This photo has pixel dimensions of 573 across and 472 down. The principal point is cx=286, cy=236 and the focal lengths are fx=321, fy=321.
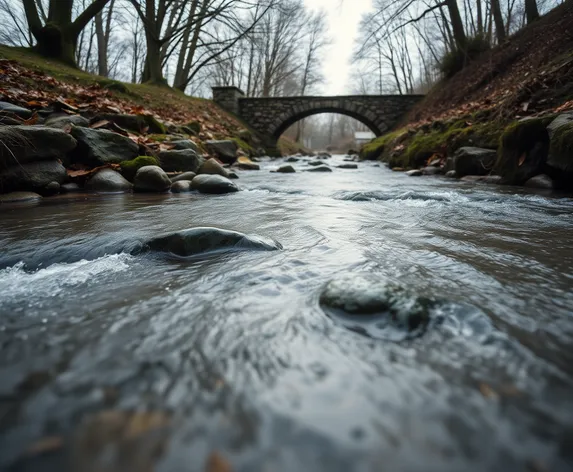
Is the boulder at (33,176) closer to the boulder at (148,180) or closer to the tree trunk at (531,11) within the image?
the boulder at (148,180)

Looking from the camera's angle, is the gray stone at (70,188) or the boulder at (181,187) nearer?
the gray stone at (70,188)

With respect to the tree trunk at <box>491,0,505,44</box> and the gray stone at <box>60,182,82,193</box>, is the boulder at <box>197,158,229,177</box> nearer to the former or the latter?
the gray stone at <box>60,182,82,193</box>

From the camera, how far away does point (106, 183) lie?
3787 mm

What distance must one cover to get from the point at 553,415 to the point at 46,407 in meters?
0.98

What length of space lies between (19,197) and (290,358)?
3.44m

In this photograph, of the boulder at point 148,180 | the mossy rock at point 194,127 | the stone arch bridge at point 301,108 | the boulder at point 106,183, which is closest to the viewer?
the boulder at point 106,183

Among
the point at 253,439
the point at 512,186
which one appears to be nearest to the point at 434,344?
the point at 253,439

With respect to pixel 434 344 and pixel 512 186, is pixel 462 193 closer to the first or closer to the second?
pixel 512 186

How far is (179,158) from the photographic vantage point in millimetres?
4957

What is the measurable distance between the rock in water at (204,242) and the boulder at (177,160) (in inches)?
143

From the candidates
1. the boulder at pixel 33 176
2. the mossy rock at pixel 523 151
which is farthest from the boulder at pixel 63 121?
the mossy rock at pixel 523 151

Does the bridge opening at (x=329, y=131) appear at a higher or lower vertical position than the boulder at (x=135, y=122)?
higher

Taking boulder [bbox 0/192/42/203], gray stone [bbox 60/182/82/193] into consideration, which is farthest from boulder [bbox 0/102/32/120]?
boulder [bbox 0/192/42/203]

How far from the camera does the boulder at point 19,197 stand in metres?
2.94
